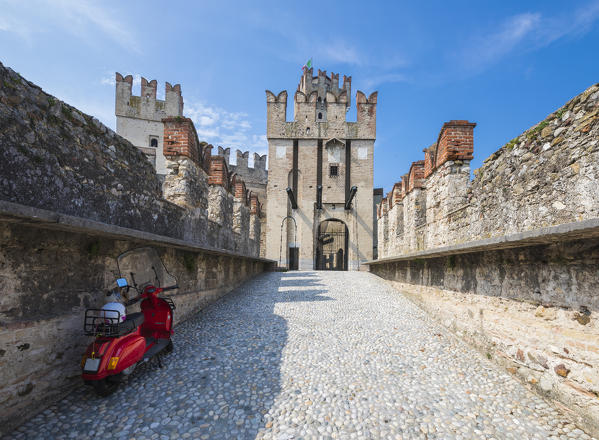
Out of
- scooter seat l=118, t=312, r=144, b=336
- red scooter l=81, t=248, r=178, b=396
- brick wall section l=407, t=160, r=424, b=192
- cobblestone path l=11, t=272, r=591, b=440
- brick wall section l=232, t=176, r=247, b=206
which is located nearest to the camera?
cobblestone path l=11, t=272, r=591, b=440

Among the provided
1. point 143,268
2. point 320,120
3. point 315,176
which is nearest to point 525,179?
point 143,268

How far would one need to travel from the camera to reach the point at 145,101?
2931 centimetres

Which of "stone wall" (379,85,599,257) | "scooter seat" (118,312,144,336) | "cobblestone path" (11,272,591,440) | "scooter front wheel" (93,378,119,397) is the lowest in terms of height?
"cobblestone path" (11,272,591,440)

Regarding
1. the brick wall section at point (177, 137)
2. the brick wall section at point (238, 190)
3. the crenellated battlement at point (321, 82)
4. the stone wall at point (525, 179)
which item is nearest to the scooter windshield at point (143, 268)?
the brick wall section at point (177, 137)

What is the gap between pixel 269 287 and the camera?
365 inches

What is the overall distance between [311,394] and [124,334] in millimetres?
1948

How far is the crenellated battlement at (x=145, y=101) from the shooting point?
2894 centimetres

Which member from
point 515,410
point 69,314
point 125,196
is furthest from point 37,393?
point 515,410

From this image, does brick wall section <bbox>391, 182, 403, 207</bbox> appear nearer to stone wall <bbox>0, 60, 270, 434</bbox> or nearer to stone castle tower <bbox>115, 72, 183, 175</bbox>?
stone wall <bbox>0, 60, 270, 434</bbox>

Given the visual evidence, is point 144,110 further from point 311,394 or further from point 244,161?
point 311,394

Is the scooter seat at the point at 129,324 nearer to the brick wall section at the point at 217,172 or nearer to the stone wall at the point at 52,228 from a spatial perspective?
the stone wall at the point at 52,228

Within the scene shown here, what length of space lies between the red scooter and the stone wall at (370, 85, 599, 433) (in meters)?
3.92

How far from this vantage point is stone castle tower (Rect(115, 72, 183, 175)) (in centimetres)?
2894

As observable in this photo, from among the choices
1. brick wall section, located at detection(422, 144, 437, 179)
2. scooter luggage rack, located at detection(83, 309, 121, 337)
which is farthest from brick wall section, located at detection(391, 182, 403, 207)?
scooter luggage rack, located at detection(83, 309, 121, 337)
